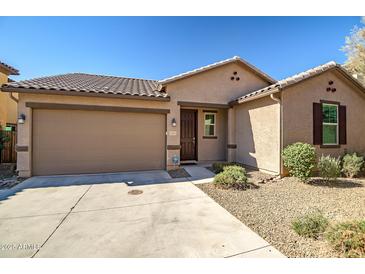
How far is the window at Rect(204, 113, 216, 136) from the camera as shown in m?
9.86

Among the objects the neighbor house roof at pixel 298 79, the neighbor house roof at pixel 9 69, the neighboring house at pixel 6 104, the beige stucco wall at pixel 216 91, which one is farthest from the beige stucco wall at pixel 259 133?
the neighbor house roof at pixel 9 69

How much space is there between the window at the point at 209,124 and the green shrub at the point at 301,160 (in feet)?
13.7

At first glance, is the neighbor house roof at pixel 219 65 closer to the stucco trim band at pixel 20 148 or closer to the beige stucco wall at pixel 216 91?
the beige stucco wall at pixel 216 91

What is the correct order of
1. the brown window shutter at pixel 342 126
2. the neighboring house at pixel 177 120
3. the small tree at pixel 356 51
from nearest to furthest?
the neighboring house at pixel 177 120, the brown window shutter at pixel 342 126, the small tree at pixel 356 51

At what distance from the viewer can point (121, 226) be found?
350 centimetres

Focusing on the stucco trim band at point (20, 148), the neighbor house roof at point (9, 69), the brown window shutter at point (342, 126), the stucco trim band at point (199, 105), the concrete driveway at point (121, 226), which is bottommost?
the concrete driveway at point (121, 226)

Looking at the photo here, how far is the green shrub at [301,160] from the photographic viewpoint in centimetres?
613

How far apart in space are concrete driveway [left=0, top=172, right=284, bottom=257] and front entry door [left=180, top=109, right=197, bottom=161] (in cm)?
411

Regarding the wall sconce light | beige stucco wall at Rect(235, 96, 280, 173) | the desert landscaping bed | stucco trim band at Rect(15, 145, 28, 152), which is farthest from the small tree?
stucco trim band at Rect(15, 145, 28, 152)

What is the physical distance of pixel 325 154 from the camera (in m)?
7.73

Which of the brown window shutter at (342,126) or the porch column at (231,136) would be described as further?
the porch column at (231,136)
